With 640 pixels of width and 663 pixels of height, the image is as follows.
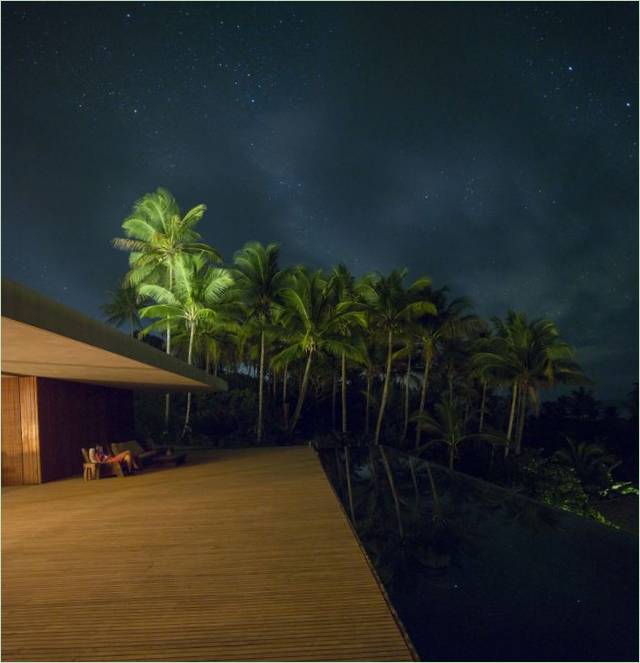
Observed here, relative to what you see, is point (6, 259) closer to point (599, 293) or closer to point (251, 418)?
point (251, 418)

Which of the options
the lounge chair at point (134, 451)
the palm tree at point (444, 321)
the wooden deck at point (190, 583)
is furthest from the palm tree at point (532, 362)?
the wooden deck at point (190, 583)

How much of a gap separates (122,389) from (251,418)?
24.6 ft

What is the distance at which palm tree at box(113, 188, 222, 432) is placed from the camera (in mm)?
18844

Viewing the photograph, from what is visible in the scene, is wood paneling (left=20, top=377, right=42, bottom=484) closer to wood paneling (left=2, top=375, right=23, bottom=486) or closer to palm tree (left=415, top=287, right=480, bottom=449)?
wood paneling (left=2, top=375, right=23, bottom=486)

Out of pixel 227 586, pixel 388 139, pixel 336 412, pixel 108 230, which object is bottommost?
pixel 336 412

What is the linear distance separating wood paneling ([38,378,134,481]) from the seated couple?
0.94m

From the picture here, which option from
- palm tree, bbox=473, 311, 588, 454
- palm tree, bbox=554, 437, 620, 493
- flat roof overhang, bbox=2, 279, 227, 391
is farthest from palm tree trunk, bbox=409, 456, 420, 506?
palm tree, bbox=554, 437, 620, 493

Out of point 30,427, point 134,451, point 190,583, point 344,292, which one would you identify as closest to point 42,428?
point 30,427

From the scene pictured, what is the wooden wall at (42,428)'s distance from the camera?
9.12 m

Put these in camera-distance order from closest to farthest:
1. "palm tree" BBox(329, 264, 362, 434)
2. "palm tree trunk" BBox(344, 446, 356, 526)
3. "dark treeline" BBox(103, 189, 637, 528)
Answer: "palm tree trunk" BBox(344, 446, 356, 526) → "dark treeline" BBox(103, 189, 637, 528) → "palm tree" BBox(329, 264, 362, 434)

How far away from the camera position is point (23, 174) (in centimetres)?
4747

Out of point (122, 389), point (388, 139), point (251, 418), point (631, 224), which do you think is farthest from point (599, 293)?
point (122, 389)

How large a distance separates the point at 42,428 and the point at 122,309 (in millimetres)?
28686

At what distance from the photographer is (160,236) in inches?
→ 741
